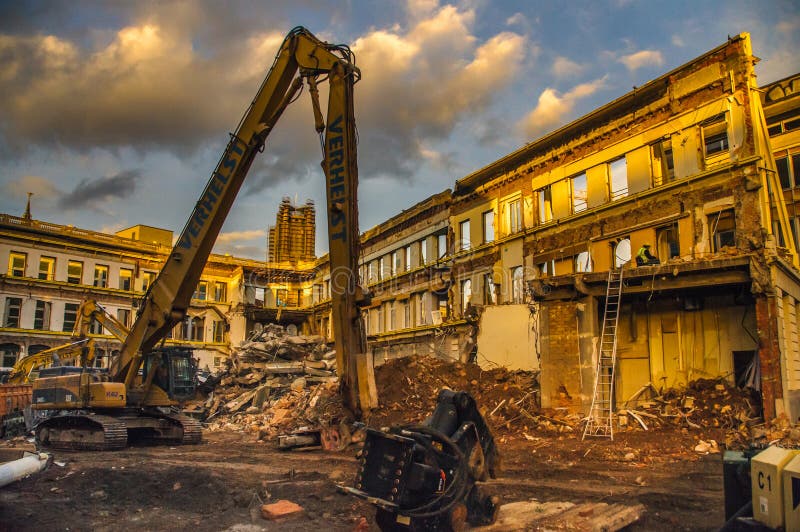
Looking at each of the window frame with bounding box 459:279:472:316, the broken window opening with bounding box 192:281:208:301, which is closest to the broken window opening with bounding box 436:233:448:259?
the window frame with bounding box 459:279:472:316

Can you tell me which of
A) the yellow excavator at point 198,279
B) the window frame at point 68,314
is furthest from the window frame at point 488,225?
the window frame at point 68,314

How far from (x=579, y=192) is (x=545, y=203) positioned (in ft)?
6.83

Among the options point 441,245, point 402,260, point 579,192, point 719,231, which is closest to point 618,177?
point 579,192

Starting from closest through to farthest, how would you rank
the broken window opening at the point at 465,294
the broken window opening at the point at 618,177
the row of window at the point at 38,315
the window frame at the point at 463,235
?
the broken window opening at the point at 618,177 → the broken window opening at the point at 465,294 → the window frame at the point at 463,235 → the row of window at the point at 38,315

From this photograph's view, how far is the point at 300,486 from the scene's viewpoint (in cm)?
1016

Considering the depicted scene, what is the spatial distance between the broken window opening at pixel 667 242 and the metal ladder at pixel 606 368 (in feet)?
16.9

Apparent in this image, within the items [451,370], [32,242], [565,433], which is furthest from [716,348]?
[32,242]

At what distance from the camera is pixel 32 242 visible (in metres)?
47.8

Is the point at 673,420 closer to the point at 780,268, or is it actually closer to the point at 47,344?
the point at 780,268

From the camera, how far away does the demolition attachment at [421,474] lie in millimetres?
5750

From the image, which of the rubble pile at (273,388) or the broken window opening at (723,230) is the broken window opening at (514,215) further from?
the rubble pile at (273,388)

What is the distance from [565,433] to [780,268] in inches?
269

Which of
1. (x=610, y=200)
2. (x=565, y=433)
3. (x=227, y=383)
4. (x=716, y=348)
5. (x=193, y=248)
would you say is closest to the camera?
(x=193, y=248)

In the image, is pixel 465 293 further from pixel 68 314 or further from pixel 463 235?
pixel 68 314
